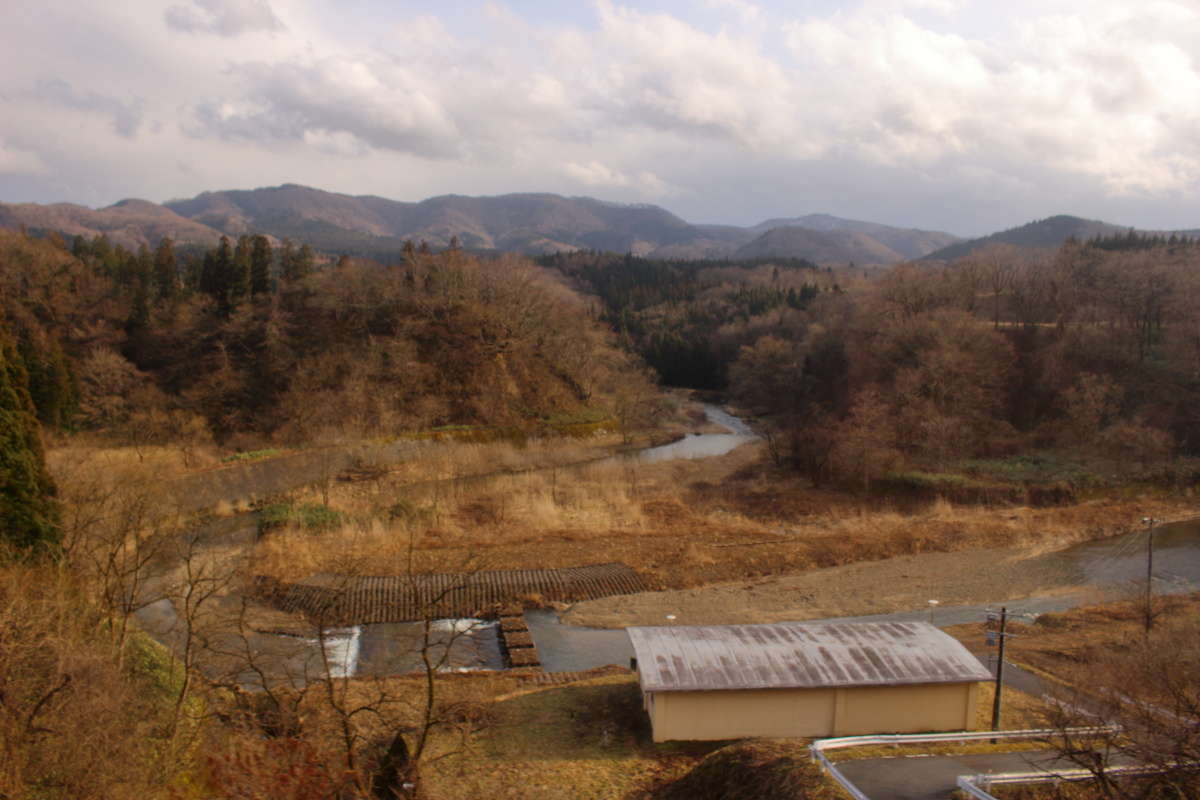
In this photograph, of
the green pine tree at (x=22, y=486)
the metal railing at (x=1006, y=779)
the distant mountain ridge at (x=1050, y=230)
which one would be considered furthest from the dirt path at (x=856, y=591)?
the distant mountain ridge at (x=1050, y=230)

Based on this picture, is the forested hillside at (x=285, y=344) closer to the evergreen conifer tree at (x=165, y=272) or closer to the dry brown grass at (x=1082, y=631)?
the evergreen conifer tree at (x=165, y=272)

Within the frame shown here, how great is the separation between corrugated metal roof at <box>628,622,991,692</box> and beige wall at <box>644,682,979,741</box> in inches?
8.9

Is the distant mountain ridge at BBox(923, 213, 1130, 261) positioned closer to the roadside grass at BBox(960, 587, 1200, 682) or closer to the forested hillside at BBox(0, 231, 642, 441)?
the forested hillside at BBox(0, 231, 642, 441)

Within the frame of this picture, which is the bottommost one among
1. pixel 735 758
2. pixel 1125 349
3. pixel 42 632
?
pixel 735 758

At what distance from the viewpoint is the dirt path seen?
22469 millimetres

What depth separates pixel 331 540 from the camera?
89.5 feet

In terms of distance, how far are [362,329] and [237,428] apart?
33.6 feet

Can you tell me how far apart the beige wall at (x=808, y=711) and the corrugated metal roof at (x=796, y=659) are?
0.23 metres

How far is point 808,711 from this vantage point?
1334cm

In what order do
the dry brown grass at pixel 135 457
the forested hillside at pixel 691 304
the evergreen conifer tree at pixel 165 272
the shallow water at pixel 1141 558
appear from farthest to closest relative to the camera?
the forested hillside at pixel 691 304
the evergreen conifer tree at pixel 165 272
the dry brown grass at pixel 135 457
the shallow water at pixel 1141 558

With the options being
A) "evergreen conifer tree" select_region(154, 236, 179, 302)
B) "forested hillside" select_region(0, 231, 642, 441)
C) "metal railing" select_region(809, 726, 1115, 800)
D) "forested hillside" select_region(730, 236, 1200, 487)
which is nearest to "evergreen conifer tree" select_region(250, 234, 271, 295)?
"forested hillside" select_region(0, 231, 642, 441)

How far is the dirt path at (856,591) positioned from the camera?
885 inches

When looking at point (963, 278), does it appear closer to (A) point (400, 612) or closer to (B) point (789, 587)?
(B) point (789, 587)

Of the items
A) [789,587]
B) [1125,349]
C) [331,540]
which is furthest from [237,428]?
[1125,349]
